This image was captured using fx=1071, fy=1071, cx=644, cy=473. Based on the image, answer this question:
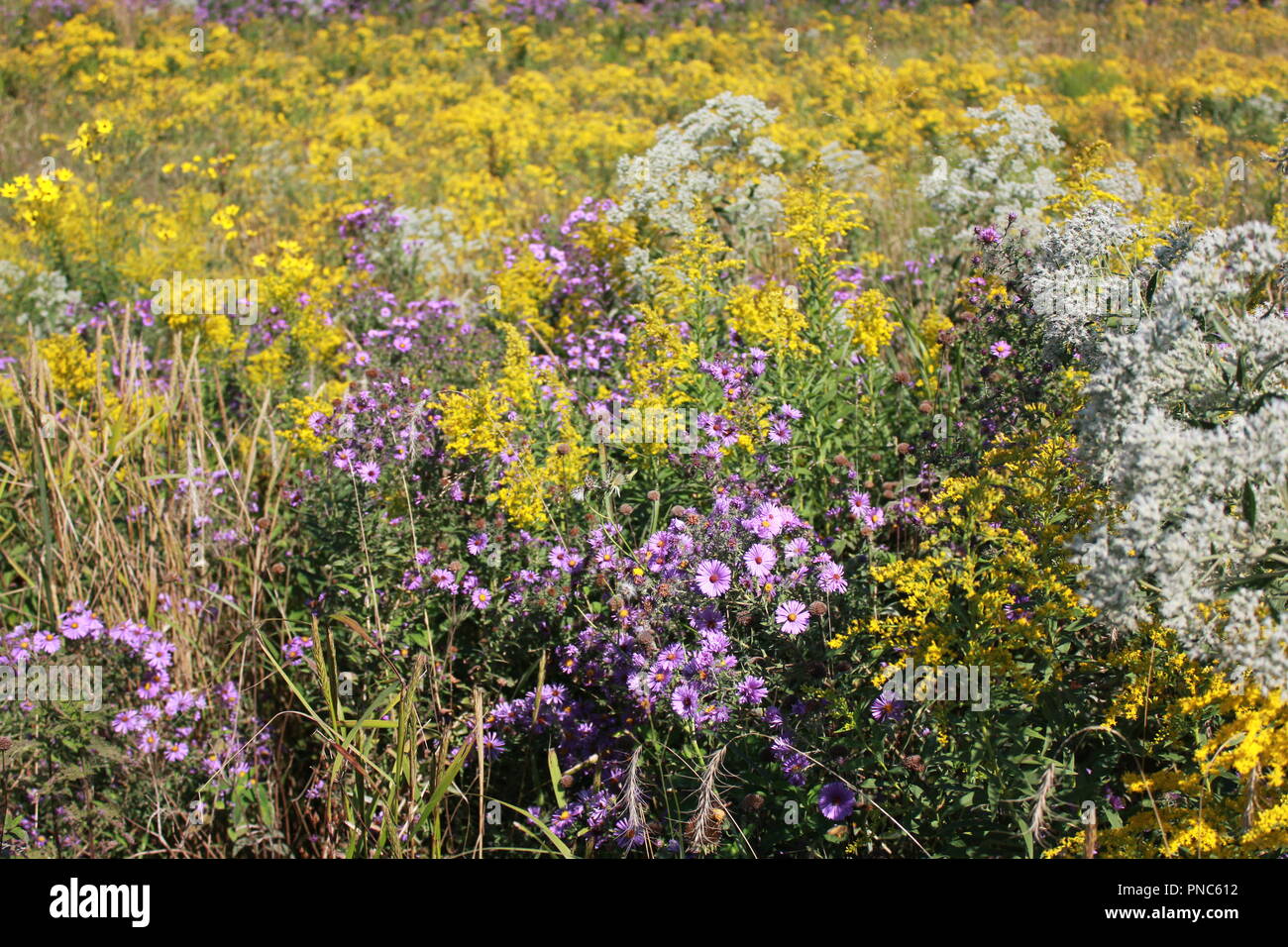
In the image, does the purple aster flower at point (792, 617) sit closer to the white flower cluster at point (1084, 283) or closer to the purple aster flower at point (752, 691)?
the purple aster flower at point (752, 691)

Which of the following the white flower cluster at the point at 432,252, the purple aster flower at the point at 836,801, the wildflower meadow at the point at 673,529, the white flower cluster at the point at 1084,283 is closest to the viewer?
the wildflower meadow at the point at 673,529

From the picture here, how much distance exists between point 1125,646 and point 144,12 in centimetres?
1565

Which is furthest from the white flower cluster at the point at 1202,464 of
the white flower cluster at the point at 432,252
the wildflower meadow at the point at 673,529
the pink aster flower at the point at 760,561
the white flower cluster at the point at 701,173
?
the white flower cluster at the point at 432,252

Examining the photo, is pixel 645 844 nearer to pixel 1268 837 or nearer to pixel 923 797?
pixel 923 797

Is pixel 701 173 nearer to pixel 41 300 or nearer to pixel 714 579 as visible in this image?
pixel 714 579

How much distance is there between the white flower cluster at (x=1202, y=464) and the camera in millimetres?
1931

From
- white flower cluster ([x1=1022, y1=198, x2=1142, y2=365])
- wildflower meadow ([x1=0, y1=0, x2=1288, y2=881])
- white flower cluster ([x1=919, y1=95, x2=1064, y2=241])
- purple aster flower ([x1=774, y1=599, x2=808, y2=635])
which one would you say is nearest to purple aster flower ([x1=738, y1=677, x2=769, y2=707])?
wildflower meadow ([x1=0, y1=0, x2=1288, y2=881])

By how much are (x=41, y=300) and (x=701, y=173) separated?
384 centimetres

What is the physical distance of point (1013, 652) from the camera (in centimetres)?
286

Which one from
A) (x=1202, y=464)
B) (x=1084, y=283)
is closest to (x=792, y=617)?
(x=1202, y=464)

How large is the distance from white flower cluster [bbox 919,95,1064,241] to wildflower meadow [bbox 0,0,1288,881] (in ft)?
0.09

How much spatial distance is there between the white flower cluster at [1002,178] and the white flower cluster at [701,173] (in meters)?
0.83

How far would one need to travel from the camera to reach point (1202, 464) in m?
1.93

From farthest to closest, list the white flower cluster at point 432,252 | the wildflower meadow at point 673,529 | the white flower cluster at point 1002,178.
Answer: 1. the white flower cluster at point 432,252
2. the white flower cluster at point 1002,178
3. the wildflower meadow at point 673,529
